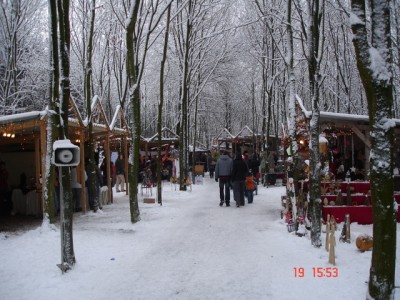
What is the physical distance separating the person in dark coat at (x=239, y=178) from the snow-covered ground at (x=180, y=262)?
2.44 m

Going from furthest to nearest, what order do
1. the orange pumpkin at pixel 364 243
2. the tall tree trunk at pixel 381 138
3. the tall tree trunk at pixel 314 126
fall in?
the tall tree trunk at pixel 314 126 → the orange pumpkin at pixel 364 243 → the tall tree trunk at pixel 381 138

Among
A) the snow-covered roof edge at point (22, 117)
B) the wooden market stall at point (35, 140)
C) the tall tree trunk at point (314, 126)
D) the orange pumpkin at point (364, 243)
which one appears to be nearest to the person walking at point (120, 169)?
the wooden market stall at point (35, 140)

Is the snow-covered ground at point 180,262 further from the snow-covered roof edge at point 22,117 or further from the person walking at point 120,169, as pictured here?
the person walking at point 120,169

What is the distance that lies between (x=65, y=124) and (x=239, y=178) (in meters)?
7.78

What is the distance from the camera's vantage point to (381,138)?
442cm

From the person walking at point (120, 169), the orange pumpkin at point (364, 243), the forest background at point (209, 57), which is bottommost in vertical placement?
the orange pumpkin at point (364, 243)

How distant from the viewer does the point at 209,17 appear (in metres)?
22.2

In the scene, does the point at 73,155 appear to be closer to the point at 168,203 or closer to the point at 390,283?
the point at 390,283

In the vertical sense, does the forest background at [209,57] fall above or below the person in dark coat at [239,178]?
above

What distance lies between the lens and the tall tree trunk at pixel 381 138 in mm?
4316

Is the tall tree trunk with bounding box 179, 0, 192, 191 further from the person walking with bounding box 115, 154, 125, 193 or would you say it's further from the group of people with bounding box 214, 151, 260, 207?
the group of people with bounding box 214, 151, 260, 207

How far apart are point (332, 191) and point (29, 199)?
948 centimetres

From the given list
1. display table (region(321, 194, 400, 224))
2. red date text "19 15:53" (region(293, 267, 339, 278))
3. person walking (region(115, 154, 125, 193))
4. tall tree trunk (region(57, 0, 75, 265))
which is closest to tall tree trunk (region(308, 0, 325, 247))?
red date text "19 15:53" (region(293, 267, 339, 278))

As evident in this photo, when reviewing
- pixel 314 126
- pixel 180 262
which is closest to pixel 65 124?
pixel 180 262
